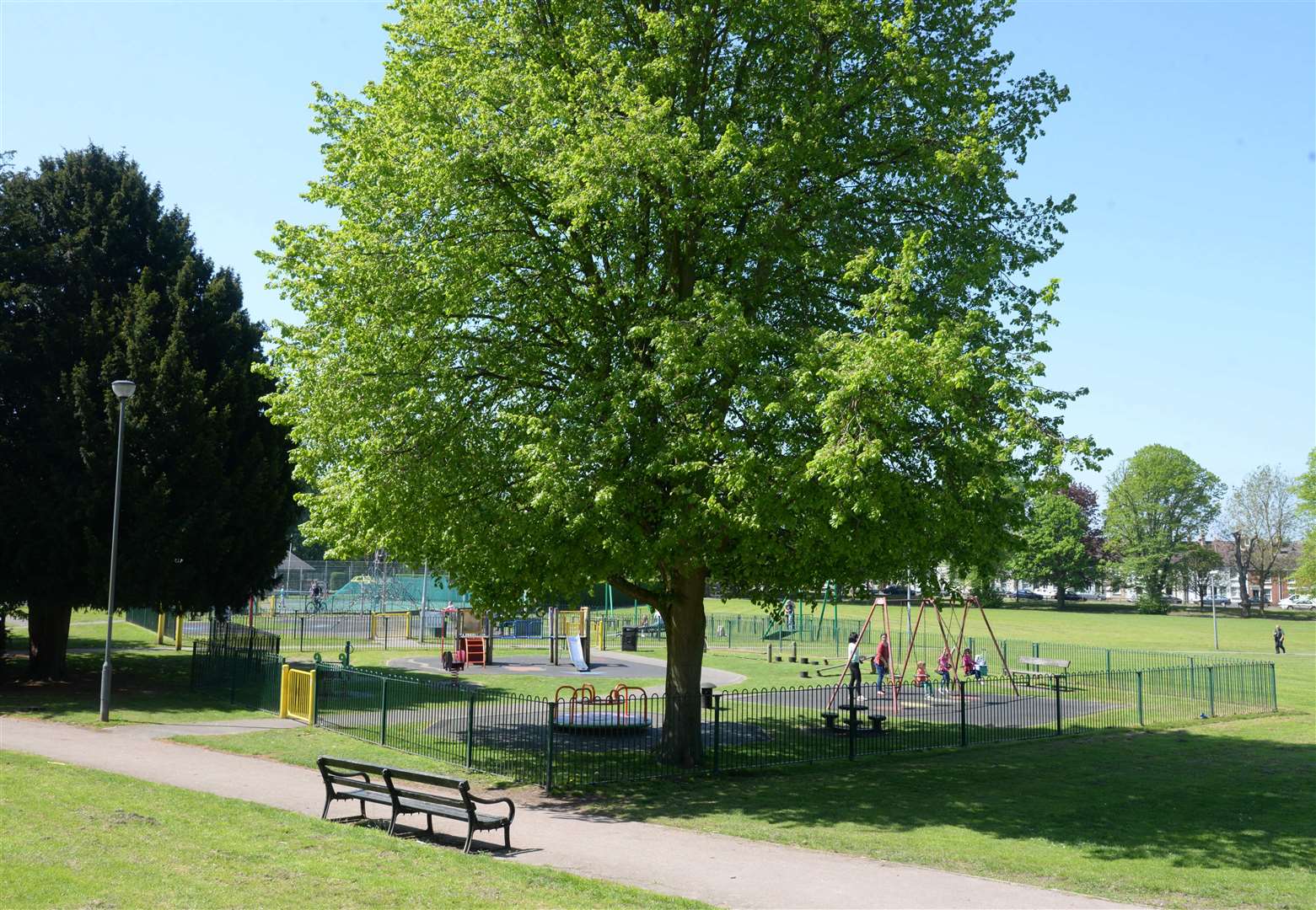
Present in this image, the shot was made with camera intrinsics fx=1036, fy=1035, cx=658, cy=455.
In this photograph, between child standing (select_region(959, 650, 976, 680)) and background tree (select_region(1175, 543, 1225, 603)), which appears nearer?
child standing (select_region(959, 650, 976, 680))

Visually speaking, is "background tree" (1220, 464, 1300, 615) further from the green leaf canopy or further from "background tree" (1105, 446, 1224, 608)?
the green leaf canopy

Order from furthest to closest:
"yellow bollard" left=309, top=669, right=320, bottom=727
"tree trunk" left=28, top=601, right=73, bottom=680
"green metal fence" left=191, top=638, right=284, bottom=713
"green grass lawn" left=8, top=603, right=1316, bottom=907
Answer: "tree trunk" left=28, top=601, right=73, bottom=680 < "green metal fence" left=191, top=638, right=284, bottom=713 < "yellow bollard" left=309, top=669, right=320, bottom=727 < "green grass lawn" left=8, top=603, right=1316, bottom=907

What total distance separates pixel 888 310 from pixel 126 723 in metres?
18.6

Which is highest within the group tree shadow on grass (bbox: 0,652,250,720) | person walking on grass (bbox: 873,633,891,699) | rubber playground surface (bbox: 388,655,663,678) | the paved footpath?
person walking on grass (bbox: 873,633,891,699)

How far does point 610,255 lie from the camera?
60.1 feet

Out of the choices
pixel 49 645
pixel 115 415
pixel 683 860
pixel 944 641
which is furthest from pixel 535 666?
pixel 683 860

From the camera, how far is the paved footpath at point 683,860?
11023mm

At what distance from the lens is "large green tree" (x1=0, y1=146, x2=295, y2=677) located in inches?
1082

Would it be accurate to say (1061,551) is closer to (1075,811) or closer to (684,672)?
(684,672)

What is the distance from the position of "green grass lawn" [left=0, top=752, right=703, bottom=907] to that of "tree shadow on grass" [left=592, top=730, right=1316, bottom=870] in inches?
178

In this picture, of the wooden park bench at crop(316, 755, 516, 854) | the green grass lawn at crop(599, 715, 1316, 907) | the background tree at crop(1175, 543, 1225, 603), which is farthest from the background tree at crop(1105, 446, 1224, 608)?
the wooden park bench at crop(316, 755, 516, 854)

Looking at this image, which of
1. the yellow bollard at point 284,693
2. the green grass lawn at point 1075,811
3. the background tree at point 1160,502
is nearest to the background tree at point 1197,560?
the background tree at point 1160,502

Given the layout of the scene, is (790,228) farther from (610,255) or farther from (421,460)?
(421,460)

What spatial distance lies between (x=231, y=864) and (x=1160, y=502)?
120782mm
